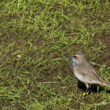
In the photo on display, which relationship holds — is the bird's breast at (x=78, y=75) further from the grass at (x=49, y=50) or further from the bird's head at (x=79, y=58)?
the grass at (x=49, y=50)

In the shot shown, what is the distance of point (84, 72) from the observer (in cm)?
671

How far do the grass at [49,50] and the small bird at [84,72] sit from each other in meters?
0.38

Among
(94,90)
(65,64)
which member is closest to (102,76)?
(94,90)

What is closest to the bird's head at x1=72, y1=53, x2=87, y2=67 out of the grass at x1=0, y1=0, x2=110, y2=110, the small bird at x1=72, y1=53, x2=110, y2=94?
the small bird at x1=72, y1=53, x2=110, y2=94

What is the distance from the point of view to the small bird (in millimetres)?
6586

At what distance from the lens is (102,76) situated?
7172 millimetres

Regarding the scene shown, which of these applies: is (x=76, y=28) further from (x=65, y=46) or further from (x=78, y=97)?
(x=78, y=97)

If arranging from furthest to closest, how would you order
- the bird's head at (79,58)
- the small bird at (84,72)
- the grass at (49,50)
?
1. the bird's head at (79,58)
2. the grass at (49,50)
3. the small bird at (84,72)

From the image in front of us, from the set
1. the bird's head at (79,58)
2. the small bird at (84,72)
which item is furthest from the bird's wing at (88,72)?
the bird's head at (79,58)

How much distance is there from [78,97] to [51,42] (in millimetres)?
1770

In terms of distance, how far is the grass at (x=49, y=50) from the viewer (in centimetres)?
678

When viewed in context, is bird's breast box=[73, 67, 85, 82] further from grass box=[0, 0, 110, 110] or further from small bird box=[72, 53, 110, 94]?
grass box=[0, 0, 110, 110]

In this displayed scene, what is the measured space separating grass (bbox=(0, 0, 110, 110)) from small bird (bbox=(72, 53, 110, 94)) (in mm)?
378

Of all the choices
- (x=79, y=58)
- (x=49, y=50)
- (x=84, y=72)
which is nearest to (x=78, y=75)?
(x=84, y=72)
